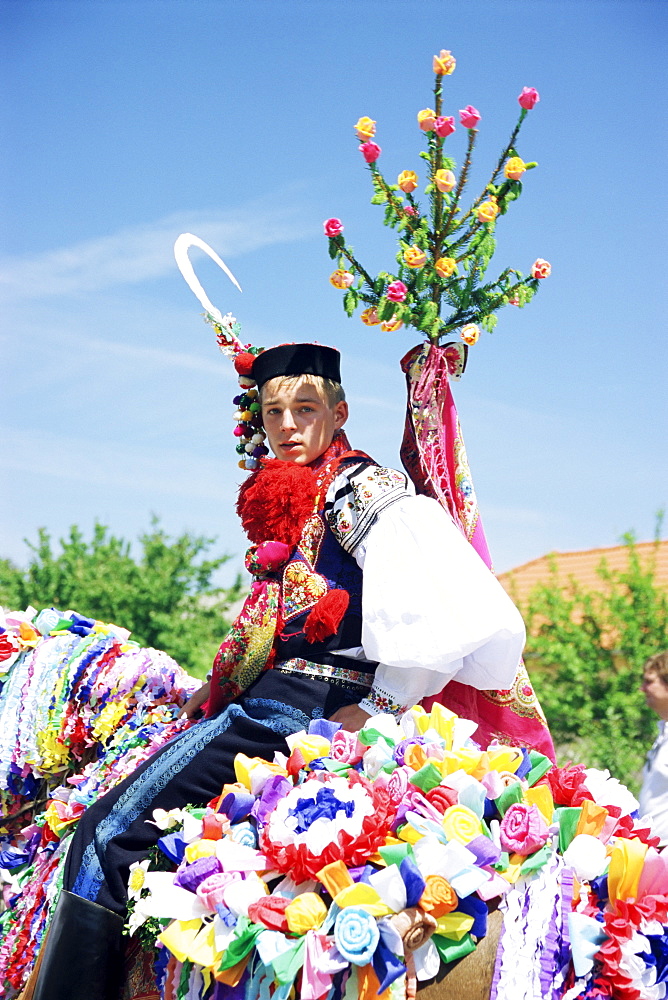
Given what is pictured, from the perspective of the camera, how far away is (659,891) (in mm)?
2131

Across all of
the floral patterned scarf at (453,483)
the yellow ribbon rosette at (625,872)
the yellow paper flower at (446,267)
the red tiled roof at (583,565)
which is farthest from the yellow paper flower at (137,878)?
the red tiled roof at (583,565)

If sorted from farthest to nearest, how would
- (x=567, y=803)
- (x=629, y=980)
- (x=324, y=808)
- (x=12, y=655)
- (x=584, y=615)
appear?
1. (x=584, y=615)
2. (x=12, y=655)
3. (x=567, y=803)
4. (x=324, y=808)
5. (x=629, y=980)

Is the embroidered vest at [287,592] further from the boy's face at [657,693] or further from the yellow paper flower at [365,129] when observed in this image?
the boy's face at [657,693]

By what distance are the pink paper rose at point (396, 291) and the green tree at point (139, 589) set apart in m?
6.19

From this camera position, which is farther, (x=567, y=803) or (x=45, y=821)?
(x=45, y=821)

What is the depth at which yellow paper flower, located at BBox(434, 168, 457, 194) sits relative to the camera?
2920 mm

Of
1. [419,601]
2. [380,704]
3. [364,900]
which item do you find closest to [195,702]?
[380,704]

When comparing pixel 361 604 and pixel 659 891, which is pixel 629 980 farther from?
pixel 361 604

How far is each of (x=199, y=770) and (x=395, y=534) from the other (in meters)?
0.88

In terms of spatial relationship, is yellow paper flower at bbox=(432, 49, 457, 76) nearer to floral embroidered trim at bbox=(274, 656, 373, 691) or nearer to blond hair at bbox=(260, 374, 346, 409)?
blond hair at bbox=(260, 374, 346, 409)

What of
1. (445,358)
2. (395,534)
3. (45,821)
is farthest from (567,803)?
(45,821)

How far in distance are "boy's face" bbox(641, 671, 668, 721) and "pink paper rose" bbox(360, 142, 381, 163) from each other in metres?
4.20

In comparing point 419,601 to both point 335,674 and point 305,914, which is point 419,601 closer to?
point 335,674

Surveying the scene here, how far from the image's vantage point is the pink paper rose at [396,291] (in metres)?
2.90
